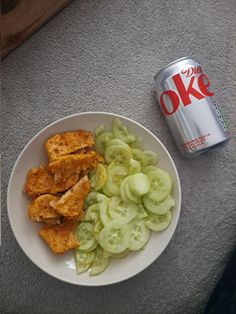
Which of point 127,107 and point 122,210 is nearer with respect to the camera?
point 122,210

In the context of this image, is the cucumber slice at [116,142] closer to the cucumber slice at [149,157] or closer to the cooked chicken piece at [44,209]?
the cucumber slice at [149,157]

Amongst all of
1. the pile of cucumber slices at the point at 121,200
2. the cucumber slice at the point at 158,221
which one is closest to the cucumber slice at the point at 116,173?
the pile of cucumber slices at the point at 121,200

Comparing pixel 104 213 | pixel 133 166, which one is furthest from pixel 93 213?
pixel 133 166

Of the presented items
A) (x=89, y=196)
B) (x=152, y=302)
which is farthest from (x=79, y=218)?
(x=152, y=302)

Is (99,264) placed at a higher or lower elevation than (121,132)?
lower

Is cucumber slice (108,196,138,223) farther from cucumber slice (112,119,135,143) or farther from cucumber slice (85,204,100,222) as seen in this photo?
cucumber slice (112,119,135,143)

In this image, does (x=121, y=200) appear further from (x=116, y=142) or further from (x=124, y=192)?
(x=116, y=142)
